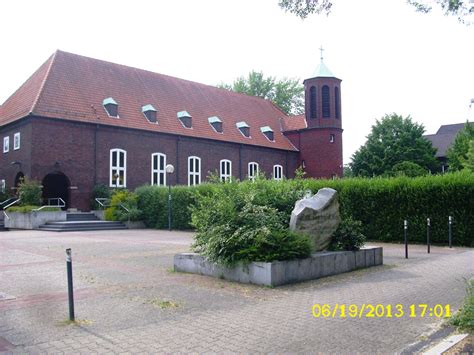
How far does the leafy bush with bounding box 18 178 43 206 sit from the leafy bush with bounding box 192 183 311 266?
20.7 meters

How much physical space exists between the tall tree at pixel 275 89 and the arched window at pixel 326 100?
68.4 feet

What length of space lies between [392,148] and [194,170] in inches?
897

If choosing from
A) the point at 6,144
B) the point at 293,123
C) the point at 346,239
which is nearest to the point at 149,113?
the point at 6,144

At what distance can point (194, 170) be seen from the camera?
41.2m

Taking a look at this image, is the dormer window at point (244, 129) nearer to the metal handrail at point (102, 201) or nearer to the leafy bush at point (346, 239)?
the metal handrail at point (102, 201)

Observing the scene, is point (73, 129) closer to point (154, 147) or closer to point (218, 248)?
point (154, 147)

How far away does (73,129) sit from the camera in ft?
107

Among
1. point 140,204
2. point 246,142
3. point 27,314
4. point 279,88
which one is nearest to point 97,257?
point 27,314

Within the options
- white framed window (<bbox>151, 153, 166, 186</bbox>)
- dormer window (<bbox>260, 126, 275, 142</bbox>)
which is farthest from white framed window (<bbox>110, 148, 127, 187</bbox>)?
dormer window (<bbox>260, 126, 275, 142</bbox>)

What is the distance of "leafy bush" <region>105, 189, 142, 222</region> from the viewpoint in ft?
97.0

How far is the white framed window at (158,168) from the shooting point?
38.0m

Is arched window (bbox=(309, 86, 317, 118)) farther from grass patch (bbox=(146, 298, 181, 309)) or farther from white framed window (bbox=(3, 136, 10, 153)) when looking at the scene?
grass patch (bbox=(146, 298, 181, 309))

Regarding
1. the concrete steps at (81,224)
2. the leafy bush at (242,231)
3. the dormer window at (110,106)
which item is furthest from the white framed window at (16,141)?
the leafy bush at (242,231)

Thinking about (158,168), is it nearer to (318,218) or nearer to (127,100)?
(127,100)
